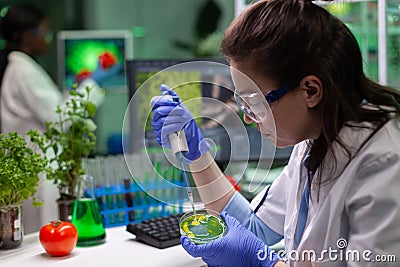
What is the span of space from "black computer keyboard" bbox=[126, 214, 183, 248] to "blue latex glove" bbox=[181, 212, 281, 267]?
10.1 inches

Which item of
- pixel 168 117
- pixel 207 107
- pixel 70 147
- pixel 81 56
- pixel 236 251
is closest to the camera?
pixel 236 251

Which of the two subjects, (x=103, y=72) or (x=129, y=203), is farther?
(x=103, y=72)

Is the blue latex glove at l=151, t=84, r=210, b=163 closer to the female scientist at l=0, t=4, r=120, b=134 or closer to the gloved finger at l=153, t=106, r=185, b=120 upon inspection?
the gloved finger at l=153, t=106, r=185, b=120

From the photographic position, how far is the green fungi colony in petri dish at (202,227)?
1.31m

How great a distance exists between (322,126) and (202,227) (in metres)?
0.36

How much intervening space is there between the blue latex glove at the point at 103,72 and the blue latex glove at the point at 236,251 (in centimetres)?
344

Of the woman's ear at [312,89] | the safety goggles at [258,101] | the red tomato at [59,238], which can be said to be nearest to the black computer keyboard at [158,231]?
the red tomato at [59,238]

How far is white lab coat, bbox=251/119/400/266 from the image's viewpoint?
111 centimetres

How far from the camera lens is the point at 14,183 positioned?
4.76 feet

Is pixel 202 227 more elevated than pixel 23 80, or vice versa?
pixel 23 80

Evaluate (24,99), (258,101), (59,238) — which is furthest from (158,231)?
(24,99)

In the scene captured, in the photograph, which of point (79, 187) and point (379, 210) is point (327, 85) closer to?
point (379, 210)

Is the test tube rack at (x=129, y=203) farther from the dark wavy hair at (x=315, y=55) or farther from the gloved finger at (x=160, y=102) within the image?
the dark wavy hair at (x=315, y=55)

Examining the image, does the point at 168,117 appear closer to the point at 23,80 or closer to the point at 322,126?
the point at 322,126
